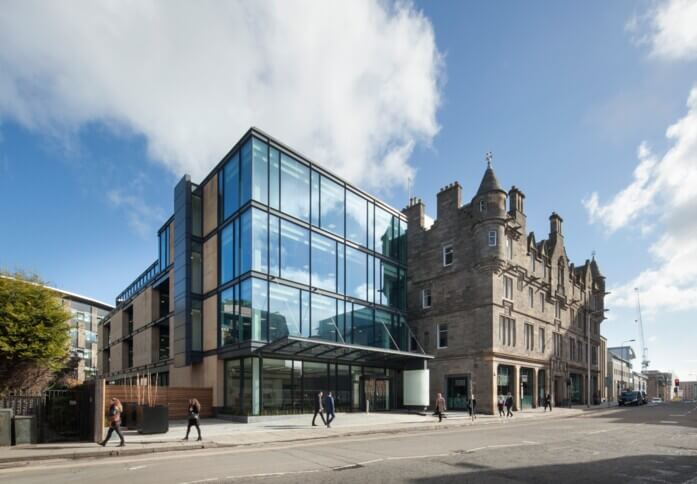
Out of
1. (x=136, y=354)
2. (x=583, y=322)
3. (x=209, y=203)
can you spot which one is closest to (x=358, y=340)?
(x=209, y=203)

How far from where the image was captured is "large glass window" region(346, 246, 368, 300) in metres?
31.9

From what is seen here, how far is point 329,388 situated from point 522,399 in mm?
17574

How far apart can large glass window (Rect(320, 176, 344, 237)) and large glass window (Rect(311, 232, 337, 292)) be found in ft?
3.29

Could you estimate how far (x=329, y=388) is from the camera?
28766 mm

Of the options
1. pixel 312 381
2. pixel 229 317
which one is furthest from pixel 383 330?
pixel 229 317

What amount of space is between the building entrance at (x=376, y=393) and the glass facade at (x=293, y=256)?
8.45 ft

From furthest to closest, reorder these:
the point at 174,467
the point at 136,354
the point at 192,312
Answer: the point at 136,354, the point at 192,312, the point at 174,467

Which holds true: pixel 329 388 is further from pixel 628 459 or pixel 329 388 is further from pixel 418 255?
pixel 628 459

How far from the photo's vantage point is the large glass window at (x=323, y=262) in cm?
2936

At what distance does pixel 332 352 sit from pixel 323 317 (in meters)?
2.64

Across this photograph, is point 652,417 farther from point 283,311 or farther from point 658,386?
point 658,386

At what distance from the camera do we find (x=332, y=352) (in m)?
27.2

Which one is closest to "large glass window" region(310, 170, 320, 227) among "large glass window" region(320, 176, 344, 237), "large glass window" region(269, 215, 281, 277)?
"large glass window" region(320, 176, 344, 237)

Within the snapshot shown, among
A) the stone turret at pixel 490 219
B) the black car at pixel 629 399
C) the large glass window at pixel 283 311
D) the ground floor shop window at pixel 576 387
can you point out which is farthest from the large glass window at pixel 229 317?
the black car at pixel 629 399
